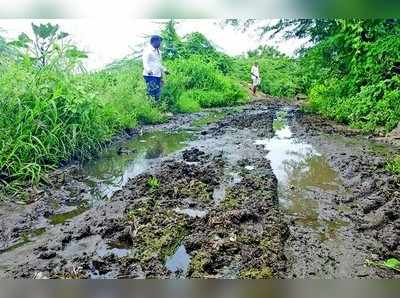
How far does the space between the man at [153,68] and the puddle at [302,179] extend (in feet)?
8.70

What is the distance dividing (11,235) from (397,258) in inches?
80.3

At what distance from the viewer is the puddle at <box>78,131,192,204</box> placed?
3.60 metres

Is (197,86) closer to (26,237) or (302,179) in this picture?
(302,179)

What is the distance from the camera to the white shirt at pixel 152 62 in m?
7.40

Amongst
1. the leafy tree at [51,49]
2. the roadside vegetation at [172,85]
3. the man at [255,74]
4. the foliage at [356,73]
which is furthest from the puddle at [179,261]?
the man at [255,74]

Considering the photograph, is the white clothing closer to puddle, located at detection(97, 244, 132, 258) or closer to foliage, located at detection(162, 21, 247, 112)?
foliage, located at detection(162, 21, 247, 112)

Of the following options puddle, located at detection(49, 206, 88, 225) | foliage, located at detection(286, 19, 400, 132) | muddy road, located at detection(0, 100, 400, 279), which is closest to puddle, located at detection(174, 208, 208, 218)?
muddy road, located at detection(0, 100, 400, 279)

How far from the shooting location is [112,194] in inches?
130

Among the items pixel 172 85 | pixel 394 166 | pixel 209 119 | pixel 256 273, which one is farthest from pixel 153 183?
pixel 172 85

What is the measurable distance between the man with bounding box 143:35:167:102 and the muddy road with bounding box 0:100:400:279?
2.93 m

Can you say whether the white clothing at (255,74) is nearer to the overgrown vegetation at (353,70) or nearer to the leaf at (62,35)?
the overgrown vegetation at (353,70)

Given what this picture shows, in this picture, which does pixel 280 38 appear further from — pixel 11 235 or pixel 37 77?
pixel 11 235

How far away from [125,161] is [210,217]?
203 centimetres
